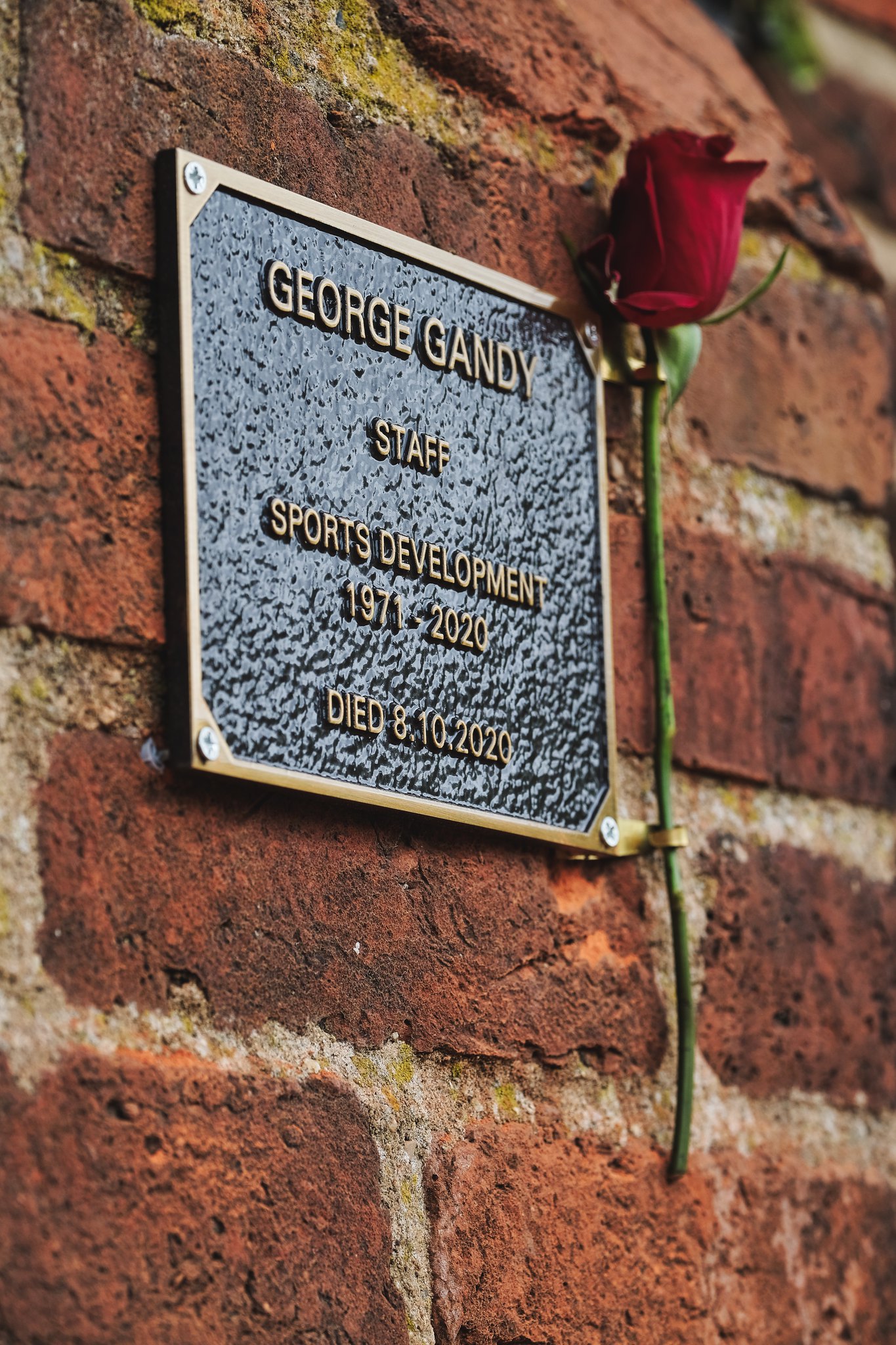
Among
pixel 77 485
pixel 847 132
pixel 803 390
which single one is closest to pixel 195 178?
pixel 77 485

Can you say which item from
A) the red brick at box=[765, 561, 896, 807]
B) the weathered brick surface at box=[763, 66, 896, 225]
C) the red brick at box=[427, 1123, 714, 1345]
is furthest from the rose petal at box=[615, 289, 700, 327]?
the weathered brick surface at box=[763, 66, 896, 225]

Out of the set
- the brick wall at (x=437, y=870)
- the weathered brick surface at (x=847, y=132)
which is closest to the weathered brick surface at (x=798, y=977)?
the brick wall at (x=437, y=870)

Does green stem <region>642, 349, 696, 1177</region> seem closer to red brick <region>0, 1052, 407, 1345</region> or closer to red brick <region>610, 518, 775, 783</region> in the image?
red brick <region>610, 518, 775, 783</region>

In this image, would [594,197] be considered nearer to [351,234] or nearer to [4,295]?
[351,234]

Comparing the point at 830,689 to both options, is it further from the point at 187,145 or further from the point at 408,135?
the point at 187,145

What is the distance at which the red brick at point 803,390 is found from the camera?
1.56 m

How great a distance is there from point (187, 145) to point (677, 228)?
392mm

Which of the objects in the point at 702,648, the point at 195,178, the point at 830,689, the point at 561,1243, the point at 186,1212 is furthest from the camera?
the point at 830,689

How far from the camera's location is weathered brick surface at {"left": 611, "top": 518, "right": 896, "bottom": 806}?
4.64ft

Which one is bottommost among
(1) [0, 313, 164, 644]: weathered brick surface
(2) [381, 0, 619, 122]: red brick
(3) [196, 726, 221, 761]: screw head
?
(3) [196, 726, 221, 761]: screw head

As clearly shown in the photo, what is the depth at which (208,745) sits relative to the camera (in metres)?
1.04

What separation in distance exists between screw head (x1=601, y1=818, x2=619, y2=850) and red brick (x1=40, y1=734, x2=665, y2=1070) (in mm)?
31

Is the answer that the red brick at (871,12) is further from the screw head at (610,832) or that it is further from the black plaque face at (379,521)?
the screw head at (610,832)

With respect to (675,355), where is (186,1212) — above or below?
below
